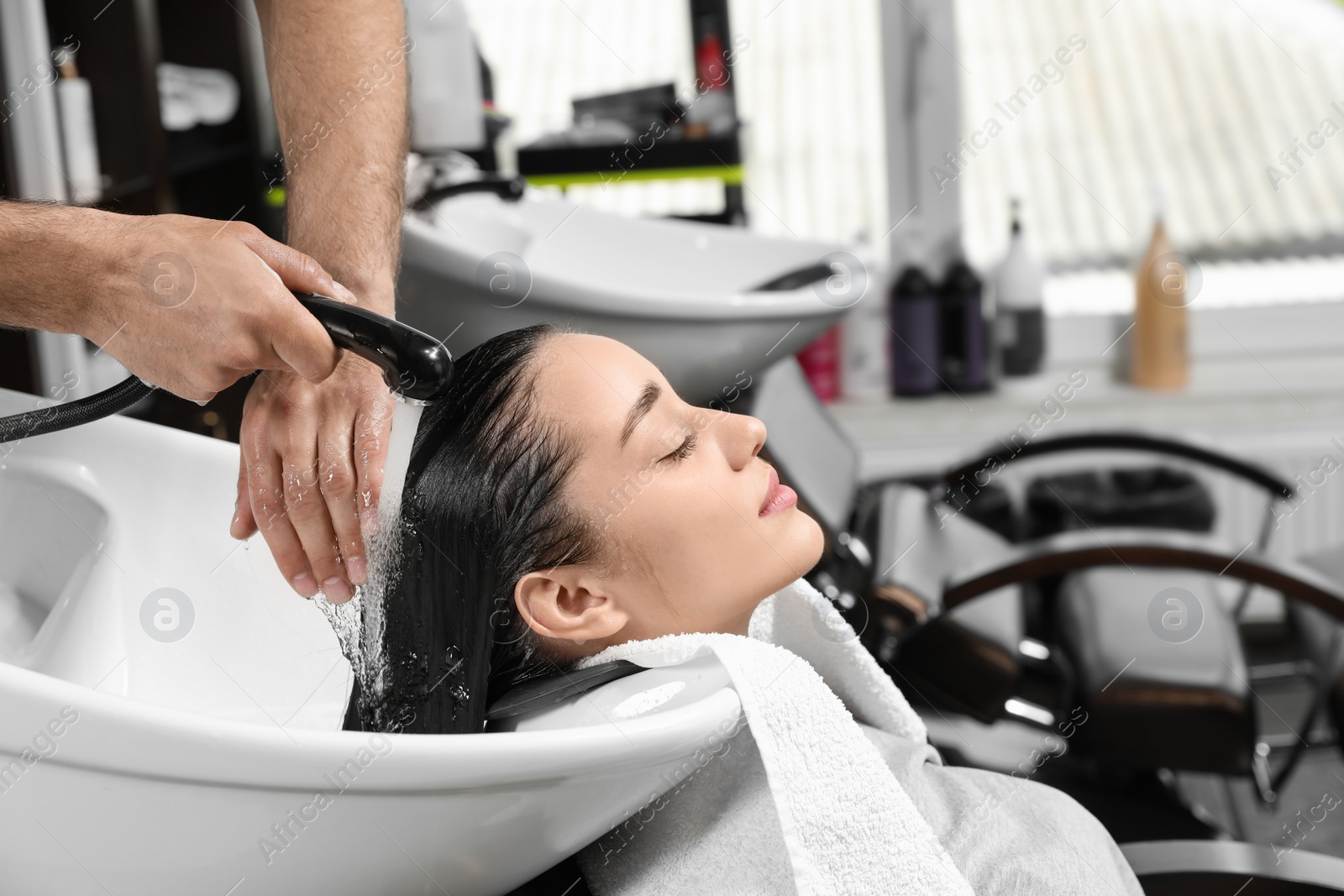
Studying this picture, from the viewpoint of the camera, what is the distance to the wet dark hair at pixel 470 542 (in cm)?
80

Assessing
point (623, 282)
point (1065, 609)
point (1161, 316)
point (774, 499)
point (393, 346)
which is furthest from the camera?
point (1161, 316)

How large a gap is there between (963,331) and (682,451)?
6.95 feet

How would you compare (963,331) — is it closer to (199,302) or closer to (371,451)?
(371,451)

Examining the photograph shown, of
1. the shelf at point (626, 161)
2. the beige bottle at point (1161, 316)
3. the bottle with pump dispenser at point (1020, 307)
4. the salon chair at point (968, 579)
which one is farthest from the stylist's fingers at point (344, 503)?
the beige bottle at point (1161, 316)

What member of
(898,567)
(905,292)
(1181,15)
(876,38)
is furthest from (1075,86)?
(898,567)

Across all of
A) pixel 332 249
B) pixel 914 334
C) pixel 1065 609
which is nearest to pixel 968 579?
pixel 1065 609

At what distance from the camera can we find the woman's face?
822 mm

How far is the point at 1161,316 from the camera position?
2.81m

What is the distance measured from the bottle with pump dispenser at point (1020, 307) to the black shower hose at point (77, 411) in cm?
232

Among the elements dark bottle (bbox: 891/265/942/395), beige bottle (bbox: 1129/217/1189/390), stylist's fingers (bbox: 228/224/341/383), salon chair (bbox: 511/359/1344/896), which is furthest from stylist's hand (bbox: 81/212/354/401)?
beige bottle (bbox: 1129/217/1189/390)

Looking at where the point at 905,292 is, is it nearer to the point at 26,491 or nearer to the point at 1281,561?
the point at 1281,561

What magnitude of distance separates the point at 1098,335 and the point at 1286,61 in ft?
2.72

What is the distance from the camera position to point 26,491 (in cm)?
95

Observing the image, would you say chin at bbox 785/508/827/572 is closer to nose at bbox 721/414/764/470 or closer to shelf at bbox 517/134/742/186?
nose at bbox 721/414/764/470
